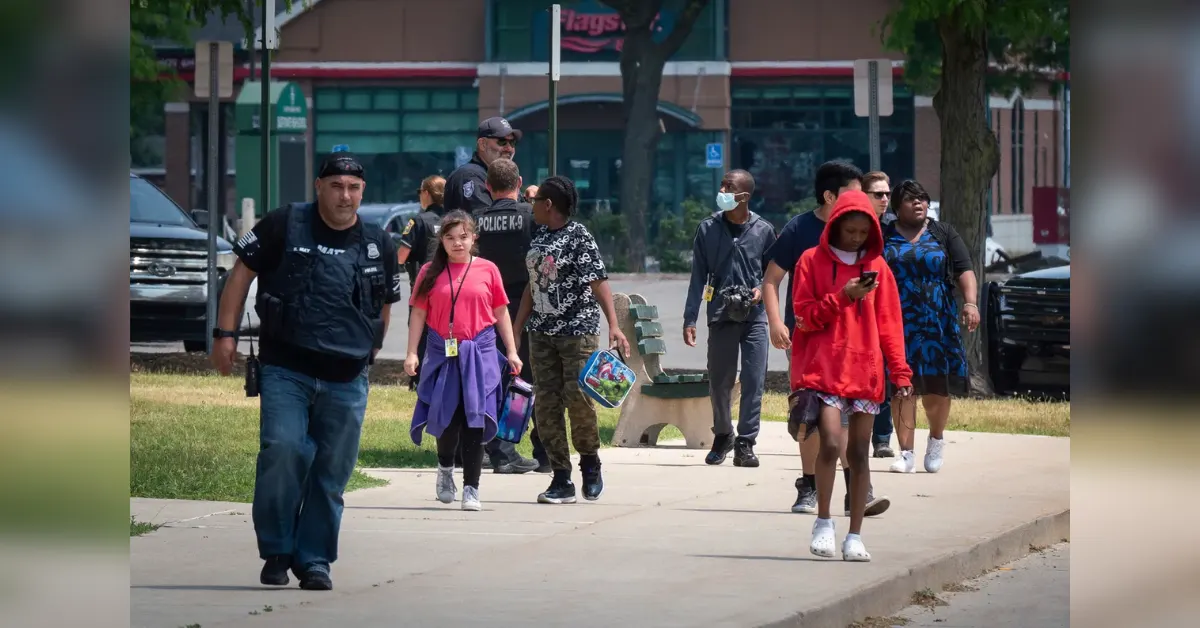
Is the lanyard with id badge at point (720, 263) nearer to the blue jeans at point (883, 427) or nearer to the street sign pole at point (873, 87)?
the blue jeans at point (883, 427)

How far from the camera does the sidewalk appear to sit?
706 centimetres

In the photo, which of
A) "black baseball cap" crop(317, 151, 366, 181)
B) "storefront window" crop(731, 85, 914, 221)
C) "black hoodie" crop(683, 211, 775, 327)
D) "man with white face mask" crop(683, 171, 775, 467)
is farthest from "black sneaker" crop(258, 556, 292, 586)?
"storefront window" crop(731, 85, 914, 221)

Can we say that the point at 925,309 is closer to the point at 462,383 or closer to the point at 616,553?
the point at 462,383

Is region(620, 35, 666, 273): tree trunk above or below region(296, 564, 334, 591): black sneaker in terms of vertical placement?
above

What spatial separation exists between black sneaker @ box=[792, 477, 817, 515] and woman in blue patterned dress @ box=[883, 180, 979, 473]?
1.66 metres

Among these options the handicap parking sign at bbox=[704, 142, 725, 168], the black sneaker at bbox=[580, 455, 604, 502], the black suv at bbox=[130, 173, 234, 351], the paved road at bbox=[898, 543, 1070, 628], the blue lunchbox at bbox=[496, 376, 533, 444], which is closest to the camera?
the paved road at bbox=[898, 543, 1070, 628]

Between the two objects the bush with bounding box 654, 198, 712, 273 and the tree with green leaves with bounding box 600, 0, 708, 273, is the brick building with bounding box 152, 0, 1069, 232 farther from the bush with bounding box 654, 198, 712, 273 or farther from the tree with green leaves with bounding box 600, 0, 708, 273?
the bush with bounding box 654, 198, 712, 273

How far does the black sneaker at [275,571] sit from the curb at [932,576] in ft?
6.81

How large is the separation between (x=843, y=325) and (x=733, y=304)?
135 inches

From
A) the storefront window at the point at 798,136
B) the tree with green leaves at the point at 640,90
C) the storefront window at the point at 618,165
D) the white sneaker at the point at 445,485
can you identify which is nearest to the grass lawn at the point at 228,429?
the white sneaker at the point at 445,485

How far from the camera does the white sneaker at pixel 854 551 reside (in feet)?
27.4

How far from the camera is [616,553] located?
8547 millimetres
